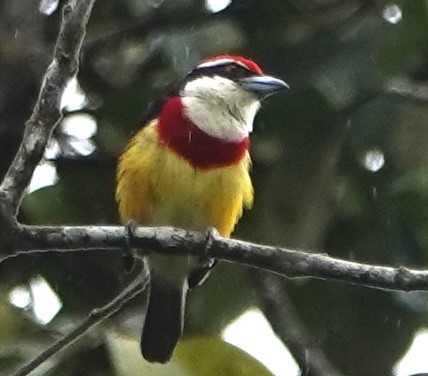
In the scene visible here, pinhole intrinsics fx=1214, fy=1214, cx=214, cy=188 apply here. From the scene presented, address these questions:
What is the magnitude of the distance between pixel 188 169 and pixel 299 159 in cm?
60

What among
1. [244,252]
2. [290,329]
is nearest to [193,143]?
[290,329]

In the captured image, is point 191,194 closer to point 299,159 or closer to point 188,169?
point 188,169

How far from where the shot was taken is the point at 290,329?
4027 millimetres

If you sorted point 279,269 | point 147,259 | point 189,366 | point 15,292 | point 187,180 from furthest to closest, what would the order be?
point 15,292 < point 147,259 < point 187,180 < point 189,366 < point 279,269

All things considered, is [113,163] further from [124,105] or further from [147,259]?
[147,259]

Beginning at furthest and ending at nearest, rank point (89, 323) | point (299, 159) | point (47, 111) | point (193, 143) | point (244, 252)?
Answer: point (299, 159) < point (193, 143) < point (89, 323) < point (244, 252) < point (47, 111)

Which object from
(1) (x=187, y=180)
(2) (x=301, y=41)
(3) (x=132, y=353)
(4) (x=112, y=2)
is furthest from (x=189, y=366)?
(4) (x=112, y=2)

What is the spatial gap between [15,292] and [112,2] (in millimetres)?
1241

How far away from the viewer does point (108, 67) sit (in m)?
4.75

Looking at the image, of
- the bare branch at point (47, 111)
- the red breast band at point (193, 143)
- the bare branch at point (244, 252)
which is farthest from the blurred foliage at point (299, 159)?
the bare branch at point (47, 111)

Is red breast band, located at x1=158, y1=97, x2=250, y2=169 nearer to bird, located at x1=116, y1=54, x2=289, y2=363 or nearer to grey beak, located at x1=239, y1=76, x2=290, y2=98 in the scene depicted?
bird, located at x1=116, y1=54, x2=289, y2=363

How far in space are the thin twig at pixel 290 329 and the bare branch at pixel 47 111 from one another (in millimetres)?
1493

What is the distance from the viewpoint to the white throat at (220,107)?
3.89 m

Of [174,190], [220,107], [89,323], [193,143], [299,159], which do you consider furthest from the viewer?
[299,159]
